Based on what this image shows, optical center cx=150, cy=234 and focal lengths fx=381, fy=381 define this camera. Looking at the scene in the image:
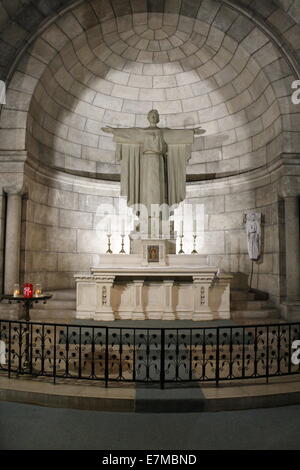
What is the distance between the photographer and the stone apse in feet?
29.3

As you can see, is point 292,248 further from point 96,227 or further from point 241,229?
point 96,227

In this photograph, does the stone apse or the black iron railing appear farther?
the stone apse

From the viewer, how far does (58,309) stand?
859cm

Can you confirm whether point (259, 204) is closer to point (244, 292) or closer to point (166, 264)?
A: point (244, 292)

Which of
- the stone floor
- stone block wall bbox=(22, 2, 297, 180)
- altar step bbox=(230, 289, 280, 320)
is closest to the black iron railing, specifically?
the stone floor

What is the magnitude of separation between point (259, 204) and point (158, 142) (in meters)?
3.23

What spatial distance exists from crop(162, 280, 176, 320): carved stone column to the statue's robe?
2.30 meters

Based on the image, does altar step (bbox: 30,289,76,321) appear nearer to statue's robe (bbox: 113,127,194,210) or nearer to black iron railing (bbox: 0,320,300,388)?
black iron railing (bbox: 0,320,300,388)

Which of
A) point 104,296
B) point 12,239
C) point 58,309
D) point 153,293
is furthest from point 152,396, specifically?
point 12,239

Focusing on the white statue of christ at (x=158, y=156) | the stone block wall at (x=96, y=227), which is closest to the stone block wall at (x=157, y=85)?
the stone block wall at (x=96, y=227)

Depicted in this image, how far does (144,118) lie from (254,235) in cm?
508
